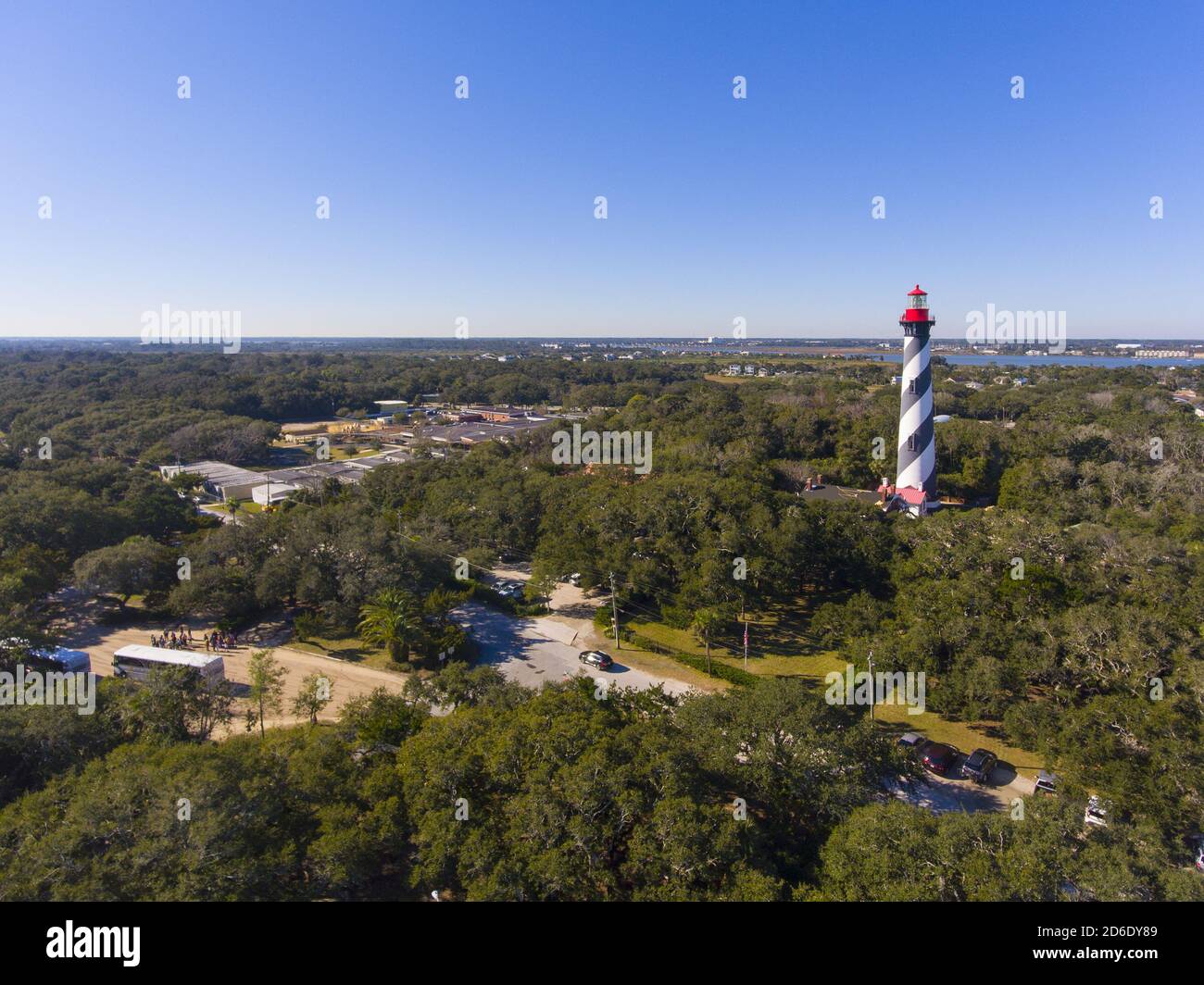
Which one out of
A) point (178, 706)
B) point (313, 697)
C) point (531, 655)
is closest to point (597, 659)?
point (531, 655)

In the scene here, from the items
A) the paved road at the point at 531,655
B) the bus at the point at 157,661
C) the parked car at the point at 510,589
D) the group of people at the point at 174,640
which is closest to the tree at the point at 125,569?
the group of people at the point at 174,640

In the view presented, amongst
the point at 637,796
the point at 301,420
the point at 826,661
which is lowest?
the point at 826,661

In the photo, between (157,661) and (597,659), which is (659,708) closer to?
(597,659)

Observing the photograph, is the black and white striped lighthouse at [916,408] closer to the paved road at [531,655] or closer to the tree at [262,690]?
the paved road at [531,655]
